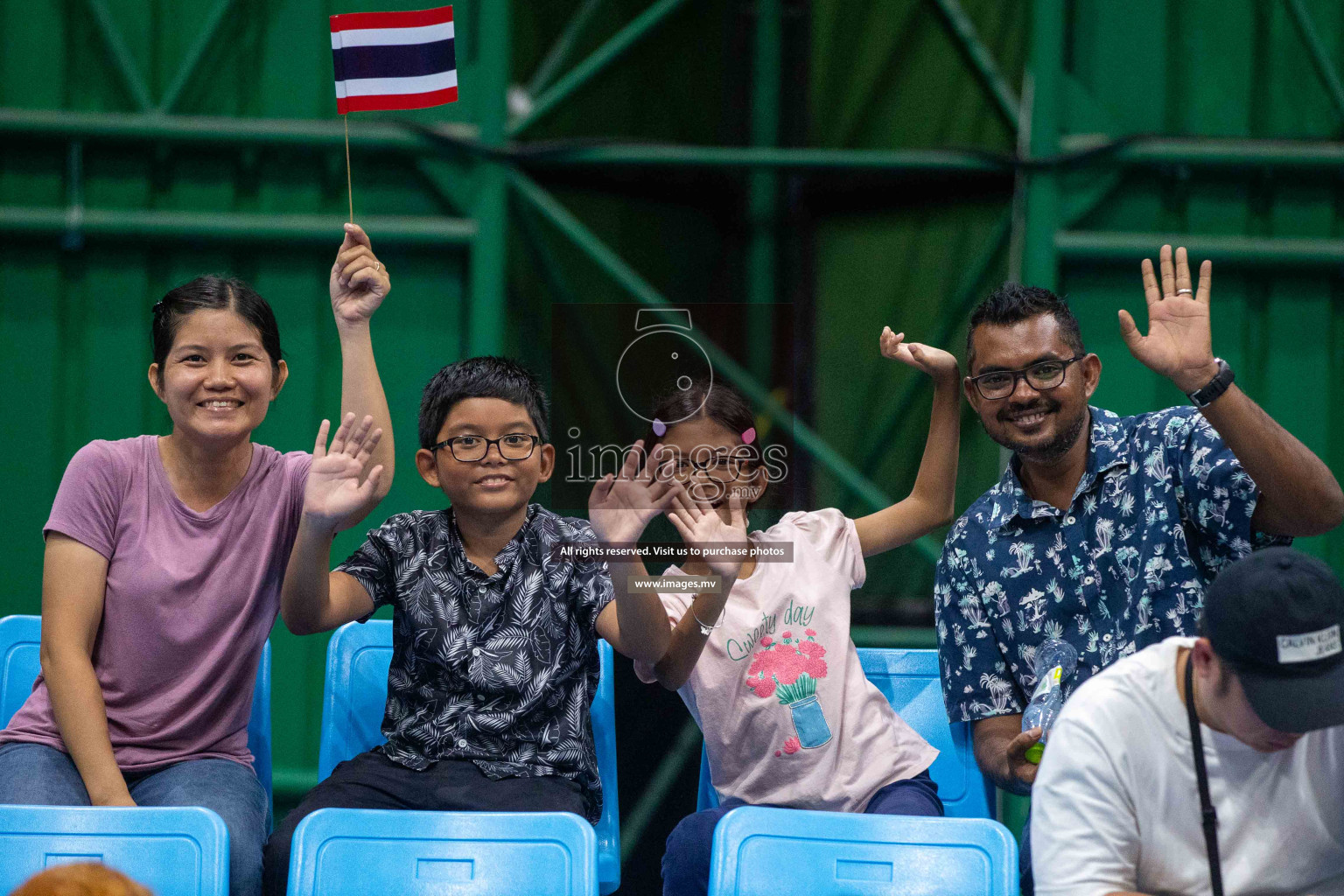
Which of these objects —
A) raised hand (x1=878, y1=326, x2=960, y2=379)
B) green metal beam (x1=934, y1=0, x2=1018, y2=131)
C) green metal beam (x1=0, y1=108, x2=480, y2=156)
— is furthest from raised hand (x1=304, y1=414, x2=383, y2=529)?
green metal beam (x1=934, y1=0, x2=1018, y2=131)

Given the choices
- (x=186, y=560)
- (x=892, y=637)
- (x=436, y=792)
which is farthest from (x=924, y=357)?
(x=892, y=637)

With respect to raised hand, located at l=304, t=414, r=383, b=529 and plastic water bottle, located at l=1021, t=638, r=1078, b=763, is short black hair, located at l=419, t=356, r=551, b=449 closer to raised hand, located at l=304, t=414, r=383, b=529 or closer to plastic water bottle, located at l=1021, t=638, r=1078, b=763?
raised hand, located at l=304, t=414, r=383, b=529

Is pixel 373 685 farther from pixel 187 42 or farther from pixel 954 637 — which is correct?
pixel 187 42

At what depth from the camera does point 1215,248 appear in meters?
4.01

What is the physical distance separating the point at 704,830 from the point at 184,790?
3.11 ft

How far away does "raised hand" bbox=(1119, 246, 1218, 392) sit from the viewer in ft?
6.95

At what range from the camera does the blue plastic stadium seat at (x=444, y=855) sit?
6.05ft

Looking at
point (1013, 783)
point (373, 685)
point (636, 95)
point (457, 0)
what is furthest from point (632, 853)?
point (457, 0)

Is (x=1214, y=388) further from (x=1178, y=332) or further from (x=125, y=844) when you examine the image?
(x=125, y=844)

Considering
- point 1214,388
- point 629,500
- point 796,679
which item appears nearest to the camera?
point 629,500

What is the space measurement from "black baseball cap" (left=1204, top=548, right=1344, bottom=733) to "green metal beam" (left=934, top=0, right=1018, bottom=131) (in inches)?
116

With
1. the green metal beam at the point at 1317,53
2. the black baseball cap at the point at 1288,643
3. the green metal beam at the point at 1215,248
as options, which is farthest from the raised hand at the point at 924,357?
the green metal beam at the point at 1317,53

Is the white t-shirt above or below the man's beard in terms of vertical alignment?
below

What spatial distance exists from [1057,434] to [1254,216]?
2.23 metres
